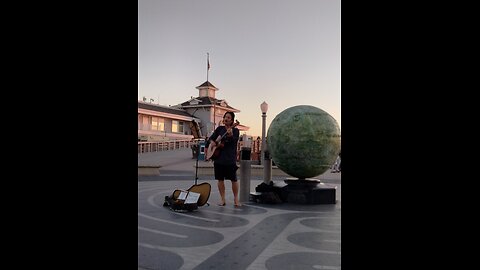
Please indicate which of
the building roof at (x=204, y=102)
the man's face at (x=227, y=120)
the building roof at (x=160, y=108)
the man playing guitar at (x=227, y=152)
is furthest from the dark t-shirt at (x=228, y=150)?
the building roof at (x=204, y=102)

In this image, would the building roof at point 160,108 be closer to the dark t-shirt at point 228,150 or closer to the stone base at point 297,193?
the stone base at point 297,193

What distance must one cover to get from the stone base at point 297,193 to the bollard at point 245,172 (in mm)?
181

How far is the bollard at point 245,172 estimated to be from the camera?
8273 millimetres

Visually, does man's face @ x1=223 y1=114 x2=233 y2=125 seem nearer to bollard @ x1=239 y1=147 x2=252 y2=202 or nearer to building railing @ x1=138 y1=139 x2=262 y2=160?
bollard @ x1=239 y1=147 x2=252 y2=202

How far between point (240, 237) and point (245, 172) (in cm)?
334

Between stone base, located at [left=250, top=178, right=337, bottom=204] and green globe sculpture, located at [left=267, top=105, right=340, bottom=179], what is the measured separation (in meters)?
0.32

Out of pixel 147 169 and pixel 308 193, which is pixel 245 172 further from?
pixel 147 169

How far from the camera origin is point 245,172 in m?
8.39

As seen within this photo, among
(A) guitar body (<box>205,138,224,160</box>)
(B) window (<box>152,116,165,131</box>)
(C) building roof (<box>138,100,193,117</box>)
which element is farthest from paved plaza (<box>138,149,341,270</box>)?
(B) window (<box>152,116,165,131</box>)

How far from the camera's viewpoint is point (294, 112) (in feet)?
28.5
